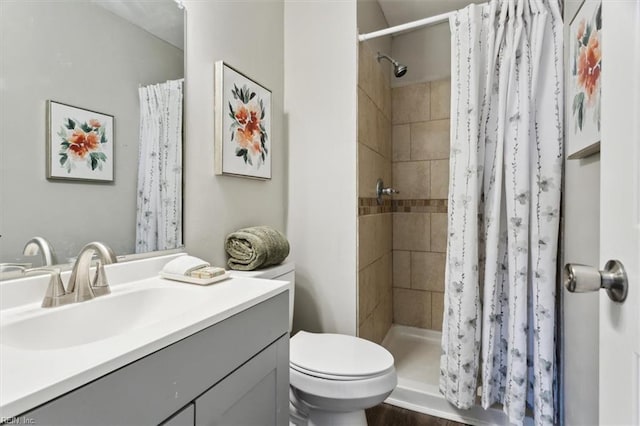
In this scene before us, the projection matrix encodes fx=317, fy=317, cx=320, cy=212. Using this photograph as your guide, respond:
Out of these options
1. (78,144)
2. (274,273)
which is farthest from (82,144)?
(274,273)

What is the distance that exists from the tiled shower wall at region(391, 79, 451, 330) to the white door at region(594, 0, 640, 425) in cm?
193

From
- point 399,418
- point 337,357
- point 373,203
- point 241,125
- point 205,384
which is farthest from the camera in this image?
point 373,203

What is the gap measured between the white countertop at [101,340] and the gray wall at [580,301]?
1039mm

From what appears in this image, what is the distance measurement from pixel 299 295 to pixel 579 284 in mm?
1483

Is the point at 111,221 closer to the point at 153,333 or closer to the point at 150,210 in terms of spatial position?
the point at 150,210

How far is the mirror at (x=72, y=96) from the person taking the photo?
2.53ft

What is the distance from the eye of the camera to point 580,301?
117 centimetres

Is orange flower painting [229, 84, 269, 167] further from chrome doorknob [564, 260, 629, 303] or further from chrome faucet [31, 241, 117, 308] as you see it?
chrome doorknob [564, 260, 629, 303]

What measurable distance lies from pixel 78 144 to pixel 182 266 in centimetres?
46

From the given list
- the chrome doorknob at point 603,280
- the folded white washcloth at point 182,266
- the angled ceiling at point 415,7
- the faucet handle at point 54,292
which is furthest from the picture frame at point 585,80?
the faucet handle at point 54,292

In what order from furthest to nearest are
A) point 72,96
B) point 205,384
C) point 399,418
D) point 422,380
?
point 422,380 < point 399,418 < point 72,96 < point 205,384

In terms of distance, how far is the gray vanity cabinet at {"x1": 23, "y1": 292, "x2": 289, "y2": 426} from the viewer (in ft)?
1.59

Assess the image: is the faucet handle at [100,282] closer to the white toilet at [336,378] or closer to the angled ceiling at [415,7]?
the white toilet at [336,378]

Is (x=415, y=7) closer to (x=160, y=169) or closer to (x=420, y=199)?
(x=420, y=199)
